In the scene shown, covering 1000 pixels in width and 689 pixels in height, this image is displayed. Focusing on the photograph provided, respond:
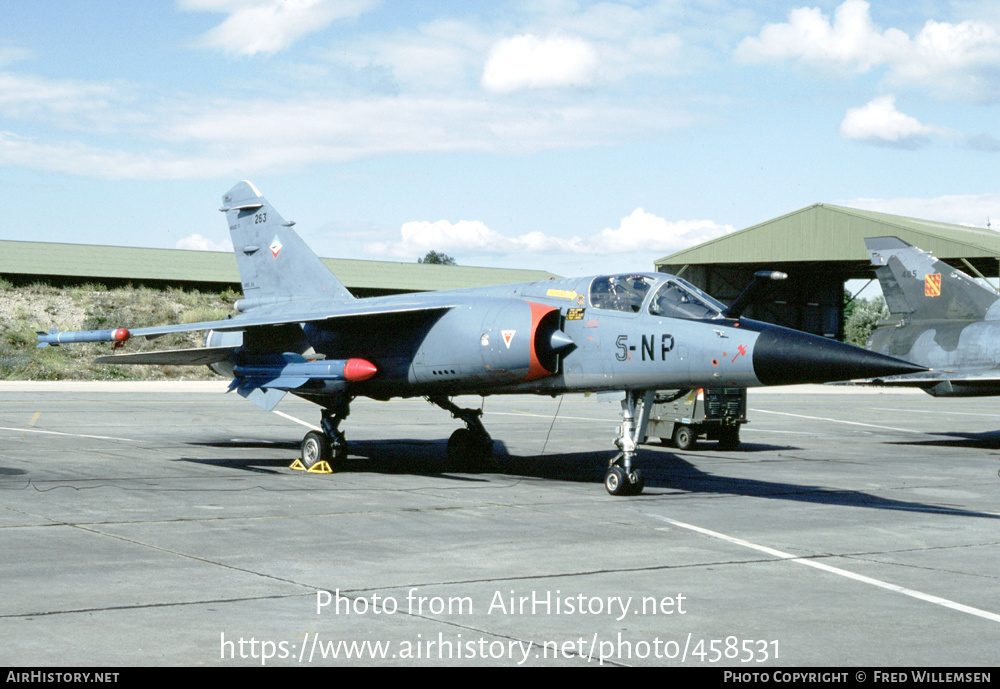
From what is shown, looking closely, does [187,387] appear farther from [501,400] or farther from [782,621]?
[782,621]

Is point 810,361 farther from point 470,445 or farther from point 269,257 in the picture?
point 269,257

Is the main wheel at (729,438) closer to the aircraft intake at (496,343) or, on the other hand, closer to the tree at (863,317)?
the aircraft intake at (496,343)

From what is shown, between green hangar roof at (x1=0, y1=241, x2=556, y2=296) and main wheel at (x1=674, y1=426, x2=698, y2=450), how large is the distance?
4419 centimetres

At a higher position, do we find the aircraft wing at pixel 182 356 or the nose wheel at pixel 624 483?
the aircraft wing at pixel 182 356

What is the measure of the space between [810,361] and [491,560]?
4967mm

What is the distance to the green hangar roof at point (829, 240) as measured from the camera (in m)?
44.1

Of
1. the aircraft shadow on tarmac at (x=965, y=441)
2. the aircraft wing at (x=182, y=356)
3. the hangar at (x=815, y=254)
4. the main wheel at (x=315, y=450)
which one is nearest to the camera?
the main wheel at (x=315, y=450)

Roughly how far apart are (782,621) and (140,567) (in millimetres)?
5168

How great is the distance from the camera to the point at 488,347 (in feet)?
48.3

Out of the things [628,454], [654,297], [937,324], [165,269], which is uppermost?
[165,269]

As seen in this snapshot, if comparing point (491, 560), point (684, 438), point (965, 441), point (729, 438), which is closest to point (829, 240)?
point (965, 441)

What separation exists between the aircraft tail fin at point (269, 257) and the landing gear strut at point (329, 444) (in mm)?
2896

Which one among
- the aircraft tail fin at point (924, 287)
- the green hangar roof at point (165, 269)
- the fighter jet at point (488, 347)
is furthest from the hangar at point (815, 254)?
the fighter jet at point (488, 347)

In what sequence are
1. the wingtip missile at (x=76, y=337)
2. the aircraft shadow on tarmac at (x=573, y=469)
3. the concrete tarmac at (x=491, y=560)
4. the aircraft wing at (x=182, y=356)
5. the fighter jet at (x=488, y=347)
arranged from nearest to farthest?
the concrete tarmac at (x=491, y=560) < the fighter jet at (x=488, y=347) < the aircraft shadow on tarmac at (x=573, y=469) < the wingtip missile at (x=76, y=337) < the aircraft wing at (x=182, y=356)
